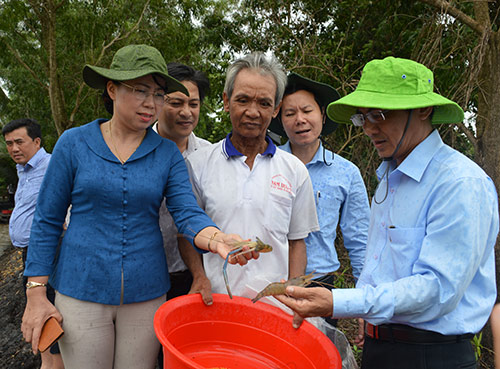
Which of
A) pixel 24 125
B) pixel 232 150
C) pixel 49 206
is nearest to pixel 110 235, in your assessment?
pixel 49 206

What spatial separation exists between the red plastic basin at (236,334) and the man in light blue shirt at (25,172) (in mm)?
2991

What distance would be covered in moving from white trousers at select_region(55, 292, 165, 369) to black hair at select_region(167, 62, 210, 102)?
5.51 ft

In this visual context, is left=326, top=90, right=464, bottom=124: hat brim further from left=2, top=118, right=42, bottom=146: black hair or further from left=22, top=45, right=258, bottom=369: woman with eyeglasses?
left=2, top=118, right=42, bottom=146: black hair

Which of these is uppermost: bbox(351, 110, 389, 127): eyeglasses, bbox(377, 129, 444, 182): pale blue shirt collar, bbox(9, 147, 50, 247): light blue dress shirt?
bbox(351, 110, 389, 127): eyeglasses

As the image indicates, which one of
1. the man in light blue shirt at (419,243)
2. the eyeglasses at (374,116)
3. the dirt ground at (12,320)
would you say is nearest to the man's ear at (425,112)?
the man in light blue shirt at (419,243)

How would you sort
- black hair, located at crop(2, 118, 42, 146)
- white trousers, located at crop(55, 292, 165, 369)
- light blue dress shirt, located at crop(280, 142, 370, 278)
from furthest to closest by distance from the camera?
1. black hair, located at crop(2, 118, 42, 146)
2. light blue dress shirt, located at crop(280, 142, 370, 278)
3. white trousers, located at crop(55, 292, 165, 369)

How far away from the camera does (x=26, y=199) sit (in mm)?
4082

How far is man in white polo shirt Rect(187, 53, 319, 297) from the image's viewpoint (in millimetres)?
2174

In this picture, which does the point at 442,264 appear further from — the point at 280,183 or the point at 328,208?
the point at 328,208

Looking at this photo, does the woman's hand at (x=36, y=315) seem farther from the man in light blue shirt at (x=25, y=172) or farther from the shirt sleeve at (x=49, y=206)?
the man in light blue shirt at (x=25, y=172)

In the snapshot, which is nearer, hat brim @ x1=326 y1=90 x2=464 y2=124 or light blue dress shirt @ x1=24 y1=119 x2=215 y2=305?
hat brim @ x1=326 y1=90 x2=464 y2=124

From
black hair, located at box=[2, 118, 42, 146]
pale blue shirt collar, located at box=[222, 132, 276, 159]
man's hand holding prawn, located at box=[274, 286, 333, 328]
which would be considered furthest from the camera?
black hair, located at box=[2, 118, 42, 146]

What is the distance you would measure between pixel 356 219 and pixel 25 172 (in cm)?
376

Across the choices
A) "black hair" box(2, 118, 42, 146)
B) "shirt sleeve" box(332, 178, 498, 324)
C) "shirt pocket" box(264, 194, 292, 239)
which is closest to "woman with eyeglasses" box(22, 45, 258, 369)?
"shirt pocket" box(264, 194, 292, 239)
